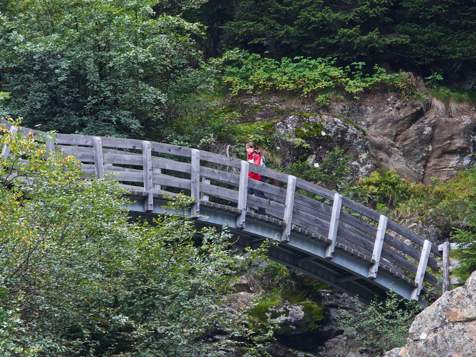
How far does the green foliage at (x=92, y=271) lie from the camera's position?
12.7 metres

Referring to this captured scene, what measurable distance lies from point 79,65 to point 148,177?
4496mm

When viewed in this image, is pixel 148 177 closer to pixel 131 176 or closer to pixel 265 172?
pixel 131 176

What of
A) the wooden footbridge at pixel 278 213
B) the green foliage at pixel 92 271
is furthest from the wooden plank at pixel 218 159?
the green foliage at pixel 92 271

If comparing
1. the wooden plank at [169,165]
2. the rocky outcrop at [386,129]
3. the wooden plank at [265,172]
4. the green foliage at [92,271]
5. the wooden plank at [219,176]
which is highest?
the rocky outcrop at [386,129]

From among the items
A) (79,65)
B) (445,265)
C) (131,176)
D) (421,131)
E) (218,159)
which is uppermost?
(421,131)

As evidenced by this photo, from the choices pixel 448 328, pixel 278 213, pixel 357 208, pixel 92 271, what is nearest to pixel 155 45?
pixel 278 213

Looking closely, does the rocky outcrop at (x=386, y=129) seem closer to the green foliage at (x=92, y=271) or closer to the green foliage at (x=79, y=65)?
the green foliage at (x=79, y=65)

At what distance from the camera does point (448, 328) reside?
12.9 m

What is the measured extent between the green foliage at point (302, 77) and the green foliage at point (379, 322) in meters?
7.77

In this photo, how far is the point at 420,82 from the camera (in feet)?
87.0

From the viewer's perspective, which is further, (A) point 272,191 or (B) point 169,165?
(A) point 272,191

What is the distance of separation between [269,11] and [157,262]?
1403 centimetres

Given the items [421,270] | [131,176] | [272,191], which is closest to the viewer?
[131,176]

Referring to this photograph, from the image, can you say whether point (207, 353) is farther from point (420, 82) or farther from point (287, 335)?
point (420, 82)
